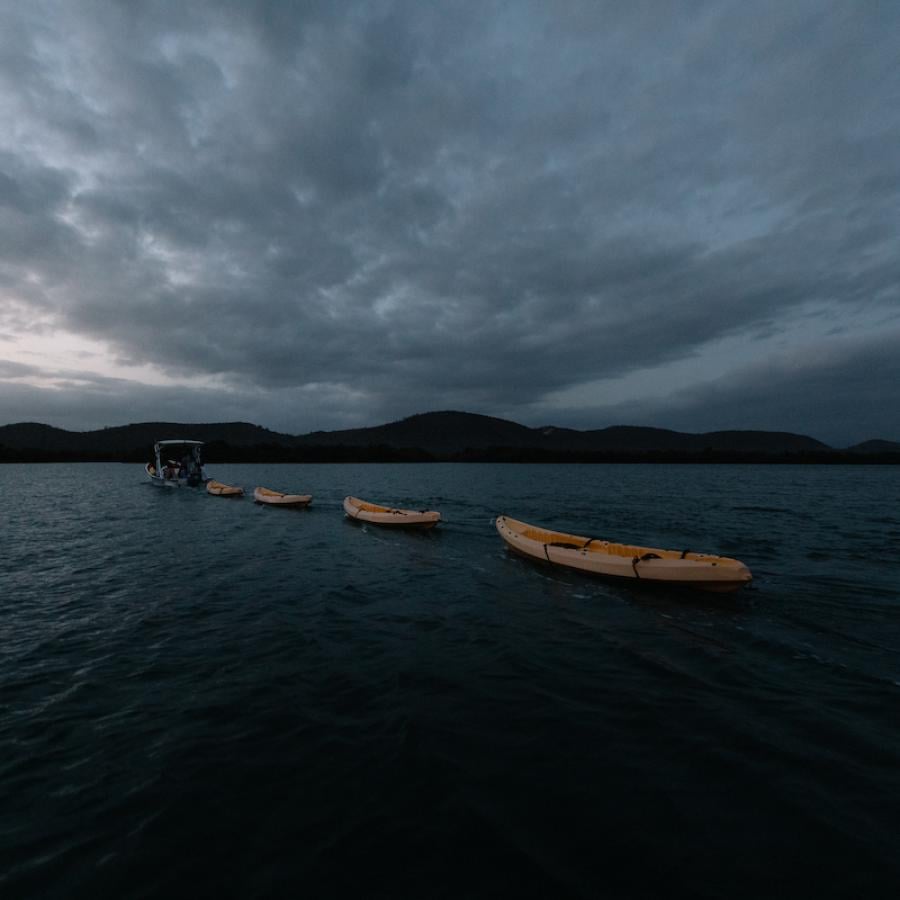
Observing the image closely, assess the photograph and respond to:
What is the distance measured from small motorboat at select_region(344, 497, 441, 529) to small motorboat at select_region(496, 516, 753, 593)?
7855 mm

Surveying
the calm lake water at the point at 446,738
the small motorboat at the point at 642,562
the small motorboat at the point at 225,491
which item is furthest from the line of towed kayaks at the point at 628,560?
the small motorboat at the point at 225,491

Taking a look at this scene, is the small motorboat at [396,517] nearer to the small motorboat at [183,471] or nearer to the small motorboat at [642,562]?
the small motorboat at [642,562]

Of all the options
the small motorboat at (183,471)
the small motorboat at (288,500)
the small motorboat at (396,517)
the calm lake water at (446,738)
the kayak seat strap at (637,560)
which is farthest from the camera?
the small motorboat at (183,471)

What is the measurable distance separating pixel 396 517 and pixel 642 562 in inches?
649

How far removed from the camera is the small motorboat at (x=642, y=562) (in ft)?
50.2

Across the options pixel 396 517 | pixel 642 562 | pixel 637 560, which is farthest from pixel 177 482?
pixel 642 562

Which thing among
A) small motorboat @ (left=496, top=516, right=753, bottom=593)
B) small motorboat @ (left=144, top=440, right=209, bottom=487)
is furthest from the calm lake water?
small motorboat @ (left=144, top=440, right=209, bottom=487)

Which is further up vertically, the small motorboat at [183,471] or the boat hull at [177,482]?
the small motorboat at [183,471]

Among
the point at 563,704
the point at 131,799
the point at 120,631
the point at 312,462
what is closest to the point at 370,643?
the point at 563,704

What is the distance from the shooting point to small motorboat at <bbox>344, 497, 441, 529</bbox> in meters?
28.0

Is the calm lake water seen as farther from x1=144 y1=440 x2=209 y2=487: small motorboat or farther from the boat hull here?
x1=144 y1=440 x2=209 y2=487: small motorboat

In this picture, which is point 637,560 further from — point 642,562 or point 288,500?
point 288,500

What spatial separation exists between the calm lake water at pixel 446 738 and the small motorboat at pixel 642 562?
0.63m

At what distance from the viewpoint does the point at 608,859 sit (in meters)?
5.21
